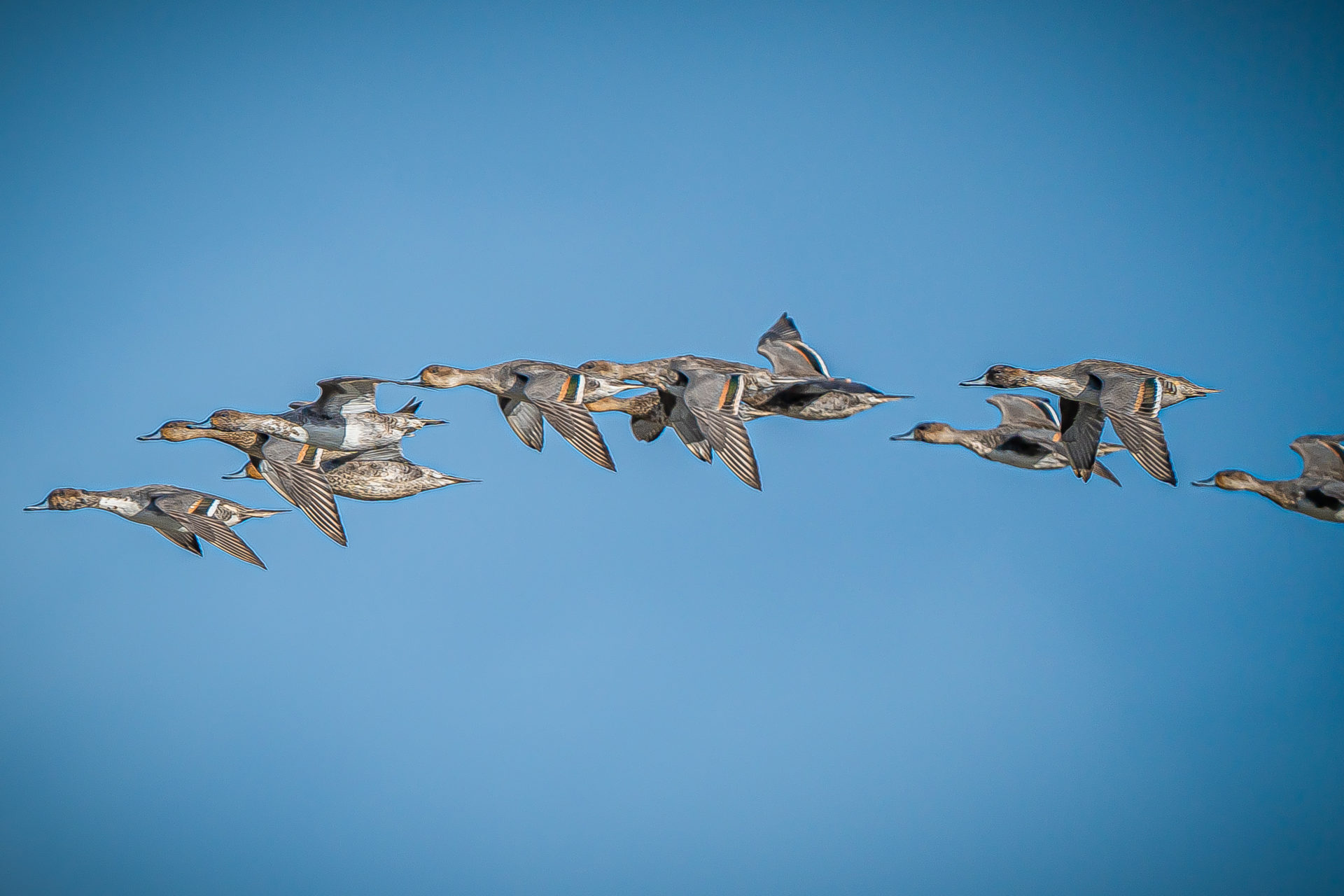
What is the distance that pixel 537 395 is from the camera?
1045 inches

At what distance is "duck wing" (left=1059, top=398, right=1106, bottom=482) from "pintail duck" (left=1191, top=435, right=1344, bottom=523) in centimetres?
457

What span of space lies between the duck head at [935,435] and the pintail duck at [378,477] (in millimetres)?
9451

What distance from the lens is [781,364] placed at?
98.0 ft

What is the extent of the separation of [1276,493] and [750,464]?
42.9ft

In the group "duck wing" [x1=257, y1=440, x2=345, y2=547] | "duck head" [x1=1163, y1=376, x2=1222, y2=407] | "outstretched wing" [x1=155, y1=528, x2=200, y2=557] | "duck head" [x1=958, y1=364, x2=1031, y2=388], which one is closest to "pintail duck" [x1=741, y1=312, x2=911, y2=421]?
"duck head" [x1=958, y1=364, x2=1031, y2=388]

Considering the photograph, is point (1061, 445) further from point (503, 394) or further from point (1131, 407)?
point (503, 394)

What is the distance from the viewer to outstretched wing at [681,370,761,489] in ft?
77.3

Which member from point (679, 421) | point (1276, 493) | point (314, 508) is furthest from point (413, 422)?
point (1276, 493)

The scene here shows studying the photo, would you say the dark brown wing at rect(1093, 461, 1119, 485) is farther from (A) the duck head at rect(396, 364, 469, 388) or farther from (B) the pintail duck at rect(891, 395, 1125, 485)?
(A) the duck head at rect(396, 364, 469, 388)

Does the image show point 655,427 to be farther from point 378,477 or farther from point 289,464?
point 289,464

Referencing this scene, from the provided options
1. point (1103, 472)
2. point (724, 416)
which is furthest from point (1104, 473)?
point (724, 416)

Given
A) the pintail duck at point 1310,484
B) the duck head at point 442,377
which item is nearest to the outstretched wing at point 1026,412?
the pintail duck at point 1310,484

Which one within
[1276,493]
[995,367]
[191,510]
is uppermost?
[995,367]

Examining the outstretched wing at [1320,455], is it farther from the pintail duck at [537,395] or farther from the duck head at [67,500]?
the duck head at [67,500]
